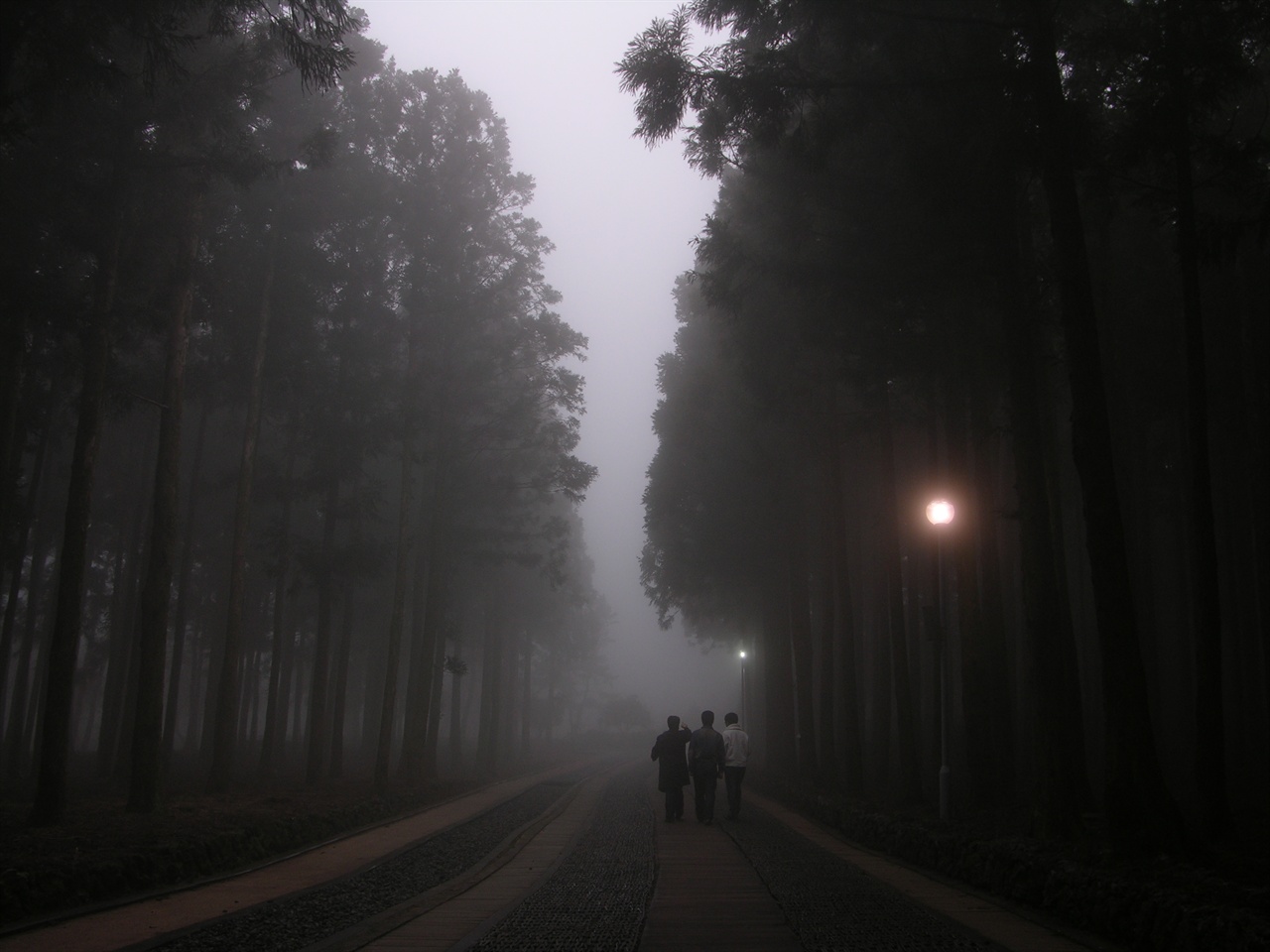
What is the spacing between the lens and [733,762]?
51.2 ft

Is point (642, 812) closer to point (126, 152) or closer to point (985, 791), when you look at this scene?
point (985, 791)

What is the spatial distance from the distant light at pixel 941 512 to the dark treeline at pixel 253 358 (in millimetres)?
8953

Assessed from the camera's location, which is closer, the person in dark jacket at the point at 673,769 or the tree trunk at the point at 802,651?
the person in dark jacket at the point at 673,769

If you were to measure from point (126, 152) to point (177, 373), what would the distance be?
3.31 meters

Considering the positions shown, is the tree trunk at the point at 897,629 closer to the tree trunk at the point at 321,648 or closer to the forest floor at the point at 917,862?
the forest floor at the point at 917,862

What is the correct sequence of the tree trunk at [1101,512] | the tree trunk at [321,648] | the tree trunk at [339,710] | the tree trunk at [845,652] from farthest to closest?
the tree trunk at [339,710]
the tree trunk at [321,648]
the tree trunk at [845,652]
the tree trunk at [1101,512]

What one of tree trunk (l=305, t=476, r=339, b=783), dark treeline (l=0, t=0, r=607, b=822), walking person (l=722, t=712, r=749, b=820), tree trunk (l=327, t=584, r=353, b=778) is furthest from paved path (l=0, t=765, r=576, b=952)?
tree trunk (l=327, t=584, r=353, b=778)

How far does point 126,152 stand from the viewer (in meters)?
12.6

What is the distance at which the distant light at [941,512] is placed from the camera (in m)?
11.9

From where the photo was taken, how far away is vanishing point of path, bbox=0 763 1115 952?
20.0ft

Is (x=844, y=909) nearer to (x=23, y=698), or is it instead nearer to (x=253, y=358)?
(x=253, y=358)

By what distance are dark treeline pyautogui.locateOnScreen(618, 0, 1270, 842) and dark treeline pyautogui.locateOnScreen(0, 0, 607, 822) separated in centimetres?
577

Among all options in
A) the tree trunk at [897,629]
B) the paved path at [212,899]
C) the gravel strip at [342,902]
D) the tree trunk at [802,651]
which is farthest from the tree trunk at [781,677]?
the paved path at [212,899]

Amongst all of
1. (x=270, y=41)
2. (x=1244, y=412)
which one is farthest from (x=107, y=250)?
(x=1244, y=412)
